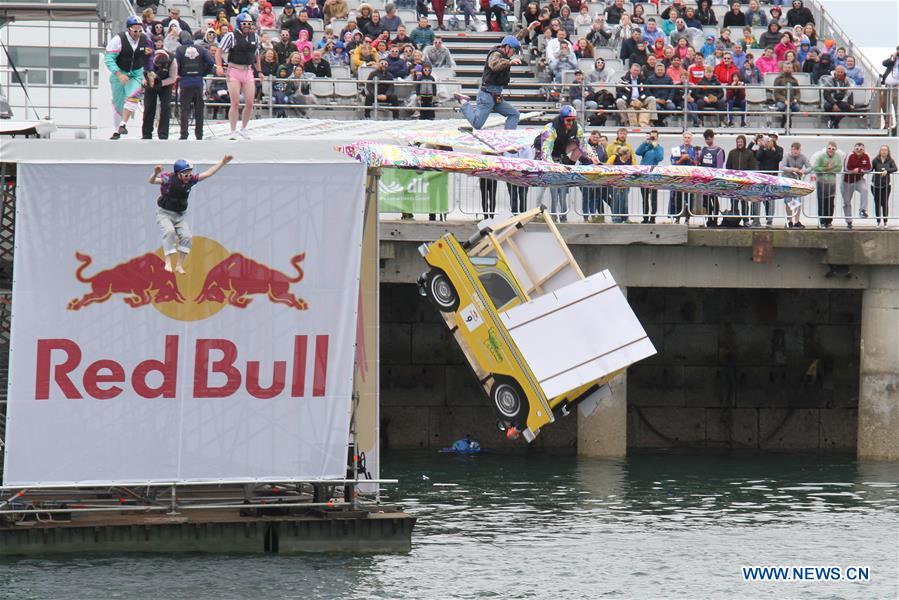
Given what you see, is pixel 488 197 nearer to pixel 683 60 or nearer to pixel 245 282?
pixel 683 60

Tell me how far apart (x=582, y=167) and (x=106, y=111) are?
41.7ft

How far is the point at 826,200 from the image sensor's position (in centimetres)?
3219

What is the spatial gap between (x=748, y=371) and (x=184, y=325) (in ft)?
54.5

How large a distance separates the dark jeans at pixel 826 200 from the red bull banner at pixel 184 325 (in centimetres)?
1234

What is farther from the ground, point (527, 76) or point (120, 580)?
point (527, 76)

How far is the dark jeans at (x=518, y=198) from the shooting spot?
31344mm

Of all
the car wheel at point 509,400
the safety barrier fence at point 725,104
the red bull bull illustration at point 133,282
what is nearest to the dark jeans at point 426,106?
the safety barrier fence at point 725,104

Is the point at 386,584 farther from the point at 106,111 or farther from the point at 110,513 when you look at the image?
the point at 106,111

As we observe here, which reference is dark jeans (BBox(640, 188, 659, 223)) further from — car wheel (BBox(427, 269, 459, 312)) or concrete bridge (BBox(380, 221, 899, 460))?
car wheel (BBox(427, 269, 459, 312))

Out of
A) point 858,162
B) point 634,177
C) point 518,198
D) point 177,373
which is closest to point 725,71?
point 858,162

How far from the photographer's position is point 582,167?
25.3 meters

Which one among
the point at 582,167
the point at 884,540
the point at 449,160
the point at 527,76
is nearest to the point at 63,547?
the point at 449,160

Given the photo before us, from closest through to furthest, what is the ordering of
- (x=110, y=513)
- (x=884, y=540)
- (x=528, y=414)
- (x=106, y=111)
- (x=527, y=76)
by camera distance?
(x=110, y=513), (x=884, y=540), (x=528, y=414), (x=106, y=111), (x=527, y=76)

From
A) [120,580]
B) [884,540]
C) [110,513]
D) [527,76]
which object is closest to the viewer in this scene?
[120,580]
